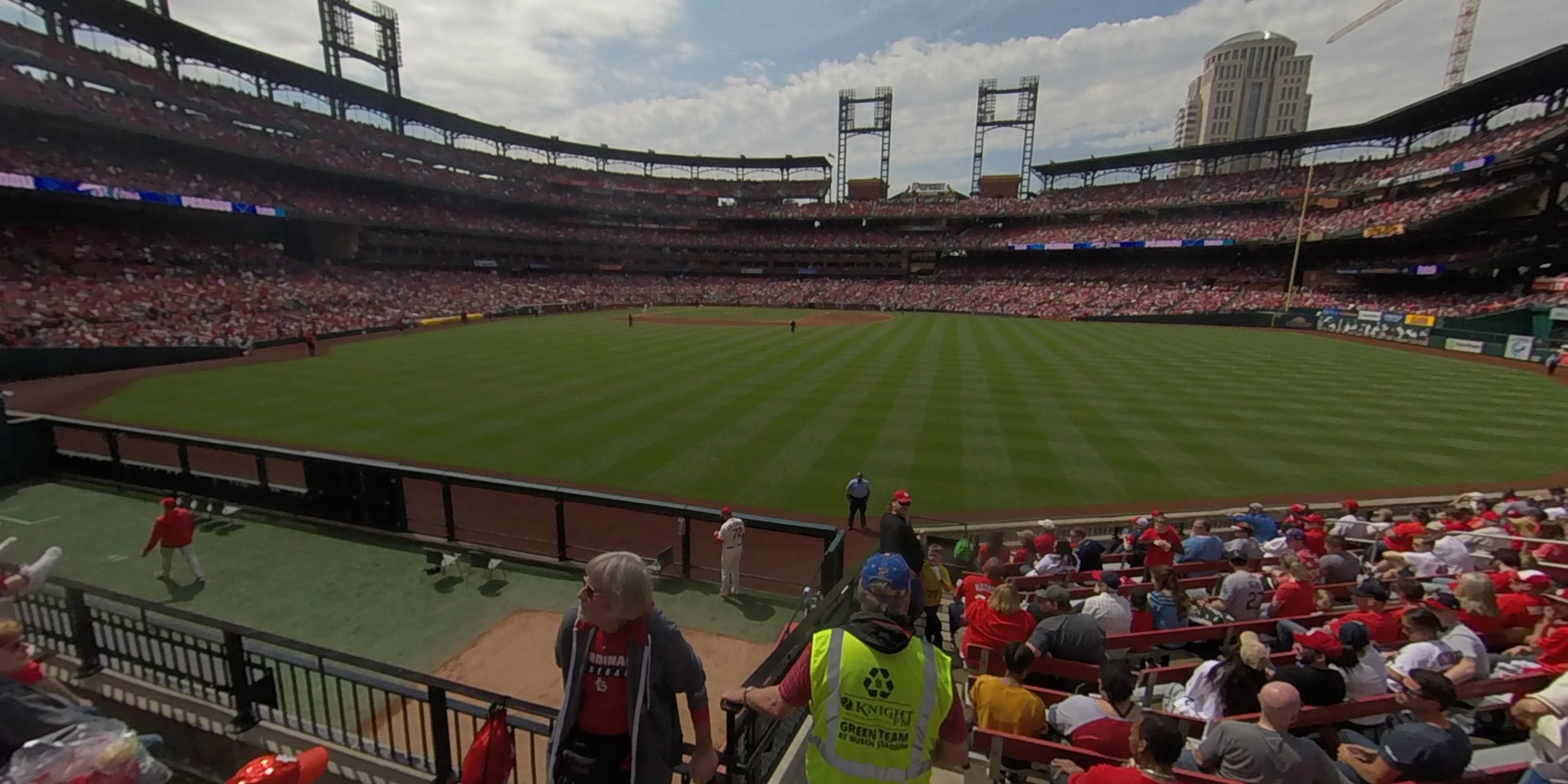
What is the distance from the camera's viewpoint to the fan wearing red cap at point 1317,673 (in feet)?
14.7

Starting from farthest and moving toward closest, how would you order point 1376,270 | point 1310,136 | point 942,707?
point 1310,136 < point 1376,270 < point 942,707

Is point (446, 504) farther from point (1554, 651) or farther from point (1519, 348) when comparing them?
point (1519, 348)

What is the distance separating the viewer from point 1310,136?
58.3 meters

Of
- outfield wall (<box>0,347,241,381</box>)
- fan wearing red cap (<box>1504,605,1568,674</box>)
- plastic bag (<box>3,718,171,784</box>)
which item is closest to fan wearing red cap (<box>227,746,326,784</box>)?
plastic bag (<box>3,718,171,784</box>)

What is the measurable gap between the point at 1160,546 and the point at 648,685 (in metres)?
7.86

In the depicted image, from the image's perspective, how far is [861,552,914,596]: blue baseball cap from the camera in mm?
2809

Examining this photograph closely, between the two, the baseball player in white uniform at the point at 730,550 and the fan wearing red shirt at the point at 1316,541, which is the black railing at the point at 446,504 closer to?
the baseball player in white uniform at the point at 730,550

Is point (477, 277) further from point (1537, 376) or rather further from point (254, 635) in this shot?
point (1537, 376)

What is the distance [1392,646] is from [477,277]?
73.5 m

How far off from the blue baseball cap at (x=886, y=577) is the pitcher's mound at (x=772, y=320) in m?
46.2

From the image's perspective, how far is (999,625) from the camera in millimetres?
5625

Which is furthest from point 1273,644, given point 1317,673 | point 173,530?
point 173,530

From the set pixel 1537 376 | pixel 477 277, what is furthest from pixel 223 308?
pixel 1537 376

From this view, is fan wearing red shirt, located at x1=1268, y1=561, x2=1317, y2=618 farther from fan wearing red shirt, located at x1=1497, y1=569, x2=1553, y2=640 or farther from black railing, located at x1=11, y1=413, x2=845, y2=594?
black railing, located at x1=11, y1=413, x2=845, y2=594
